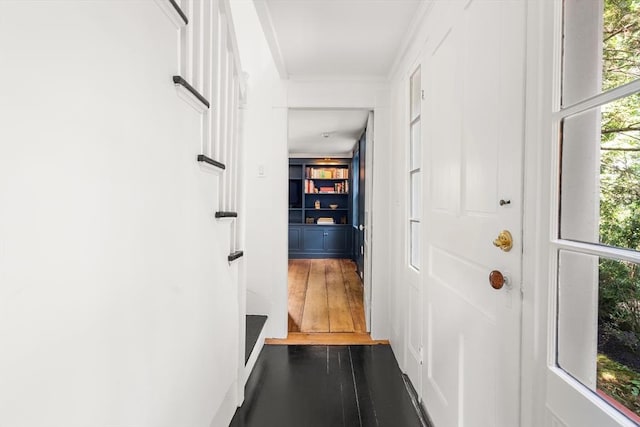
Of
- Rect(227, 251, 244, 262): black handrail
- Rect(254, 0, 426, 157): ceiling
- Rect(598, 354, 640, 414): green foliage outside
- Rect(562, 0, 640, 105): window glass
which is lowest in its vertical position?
Rect(598, 354, 640, 414): green foliage outside

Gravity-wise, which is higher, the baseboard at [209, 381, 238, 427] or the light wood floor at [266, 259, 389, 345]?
the baseboard at [209, 381, 238, 427]

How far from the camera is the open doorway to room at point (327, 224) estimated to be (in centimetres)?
311

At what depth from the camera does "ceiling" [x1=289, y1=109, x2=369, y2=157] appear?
13.2 ft

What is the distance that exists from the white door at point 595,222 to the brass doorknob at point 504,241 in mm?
146

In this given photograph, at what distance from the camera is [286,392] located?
1.89 meters

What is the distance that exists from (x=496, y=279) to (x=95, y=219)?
1099mm

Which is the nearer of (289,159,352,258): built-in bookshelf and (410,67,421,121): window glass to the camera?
(410,67,421,121): window glass

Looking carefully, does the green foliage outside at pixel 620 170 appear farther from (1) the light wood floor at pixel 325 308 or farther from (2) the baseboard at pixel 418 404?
(1) the light wood floor at pixel 325 308

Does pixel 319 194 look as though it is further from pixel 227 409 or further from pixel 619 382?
pixel 619 382

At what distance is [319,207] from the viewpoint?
6.99 meters

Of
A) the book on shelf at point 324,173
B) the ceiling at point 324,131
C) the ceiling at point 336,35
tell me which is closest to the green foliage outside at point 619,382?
the ceiling at point 336,35

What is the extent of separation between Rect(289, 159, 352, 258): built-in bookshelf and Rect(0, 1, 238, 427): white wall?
5659 millimetres

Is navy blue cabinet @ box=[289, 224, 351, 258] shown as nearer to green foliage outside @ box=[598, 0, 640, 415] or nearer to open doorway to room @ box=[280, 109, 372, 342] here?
open doorway to room @ box=[280, 109, 372, 342]

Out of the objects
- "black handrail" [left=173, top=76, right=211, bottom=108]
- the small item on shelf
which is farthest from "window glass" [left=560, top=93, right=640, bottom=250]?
the small item on shelf
